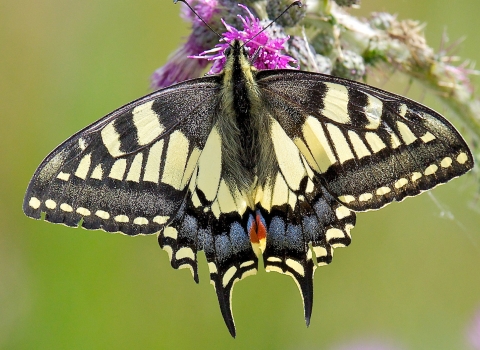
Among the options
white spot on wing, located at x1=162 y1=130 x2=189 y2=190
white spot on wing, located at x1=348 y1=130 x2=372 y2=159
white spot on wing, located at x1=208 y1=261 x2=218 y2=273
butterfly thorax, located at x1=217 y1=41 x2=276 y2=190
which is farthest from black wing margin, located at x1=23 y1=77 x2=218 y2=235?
white spot on wing, located at x1=348 y1=130 x2=372 y2=159

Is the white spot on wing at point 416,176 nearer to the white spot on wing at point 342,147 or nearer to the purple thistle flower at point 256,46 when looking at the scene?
the white spot on wing at point 342,147

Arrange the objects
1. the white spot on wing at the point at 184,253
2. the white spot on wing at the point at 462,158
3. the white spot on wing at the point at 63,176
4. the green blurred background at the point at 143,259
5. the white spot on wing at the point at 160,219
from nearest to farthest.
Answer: the white spot on wing at the point at 462,158
the white spot on wing at the point at 63,176
the white spot on wing at the point at 160,219
the white spot on wing at the point at 184,253
the green blurred background at the point at 143,259

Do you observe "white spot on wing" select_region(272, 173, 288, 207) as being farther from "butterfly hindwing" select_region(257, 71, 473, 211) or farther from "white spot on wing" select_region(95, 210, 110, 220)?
"white spot on wing" select_region(95, 210, 110, 220)

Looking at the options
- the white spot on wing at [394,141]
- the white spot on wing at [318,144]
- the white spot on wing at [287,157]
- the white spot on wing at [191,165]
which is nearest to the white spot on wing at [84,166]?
the white spot on wing at [191,165]

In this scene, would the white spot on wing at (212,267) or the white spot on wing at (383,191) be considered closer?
the white spot on wing at (383,191)

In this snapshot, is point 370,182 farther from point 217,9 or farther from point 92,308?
point 92,308

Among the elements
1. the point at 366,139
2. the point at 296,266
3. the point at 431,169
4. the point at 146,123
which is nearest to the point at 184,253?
the point at 296,266

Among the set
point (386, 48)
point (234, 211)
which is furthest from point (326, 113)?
point (386, 48)
